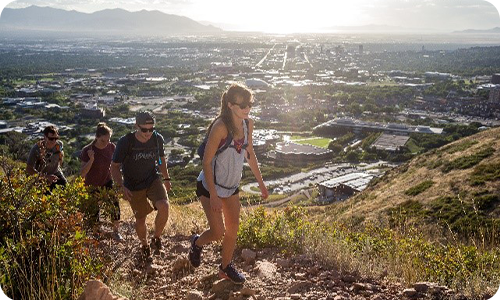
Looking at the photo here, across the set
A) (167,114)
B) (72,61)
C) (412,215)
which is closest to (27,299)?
(412,215)

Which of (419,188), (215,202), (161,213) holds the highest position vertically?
(215,202)

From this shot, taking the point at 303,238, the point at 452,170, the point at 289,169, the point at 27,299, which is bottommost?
the point at 289,169

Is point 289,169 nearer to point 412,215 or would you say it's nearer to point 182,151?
point 182,151

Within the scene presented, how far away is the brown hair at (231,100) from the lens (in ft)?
8.35

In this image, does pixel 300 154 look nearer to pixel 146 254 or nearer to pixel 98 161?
pixel 98 161

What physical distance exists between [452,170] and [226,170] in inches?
371

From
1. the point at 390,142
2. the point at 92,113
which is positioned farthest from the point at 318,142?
the point at 92,113

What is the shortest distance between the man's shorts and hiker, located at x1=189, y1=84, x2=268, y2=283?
2.33 ft

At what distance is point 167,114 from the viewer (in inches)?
1435

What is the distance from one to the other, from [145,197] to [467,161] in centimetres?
937

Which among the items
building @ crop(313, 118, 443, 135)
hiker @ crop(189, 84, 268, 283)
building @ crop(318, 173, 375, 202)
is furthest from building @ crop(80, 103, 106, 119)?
hiker @ crop(189, 84, 268, 283)

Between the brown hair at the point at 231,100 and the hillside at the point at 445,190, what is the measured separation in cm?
366

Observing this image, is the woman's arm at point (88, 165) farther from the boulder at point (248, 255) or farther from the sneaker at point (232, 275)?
the sneaker at point (232, 275)

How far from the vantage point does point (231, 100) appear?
2.57m
